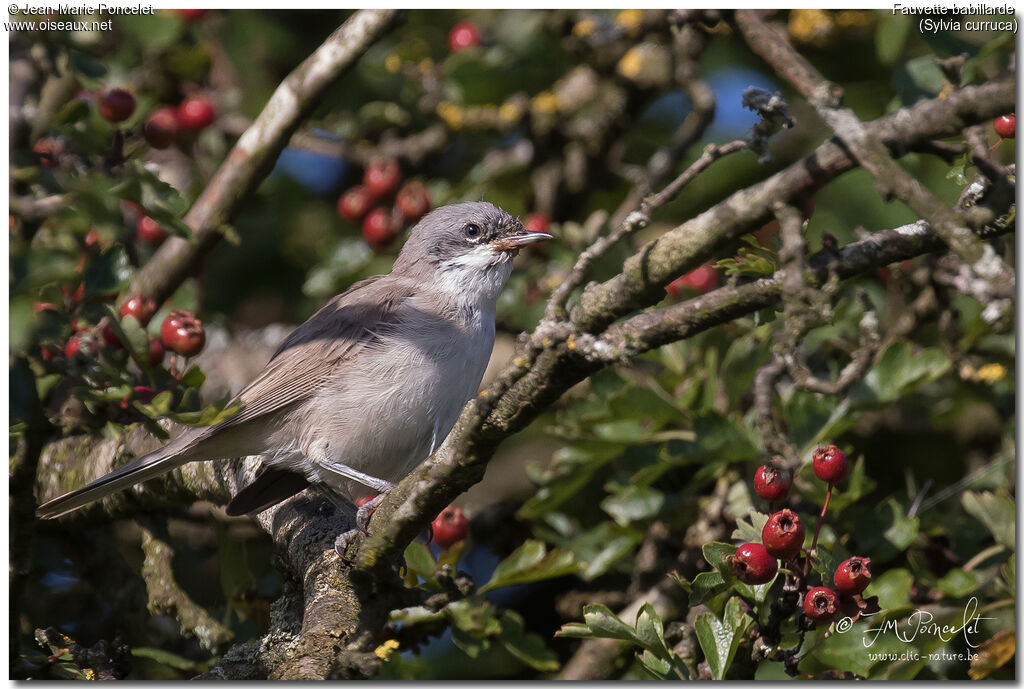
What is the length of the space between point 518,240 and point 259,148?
1363mm

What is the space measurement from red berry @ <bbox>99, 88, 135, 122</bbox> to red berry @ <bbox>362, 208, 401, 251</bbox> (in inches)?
64.0

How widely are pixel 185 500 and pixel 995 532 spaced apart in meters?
3.42

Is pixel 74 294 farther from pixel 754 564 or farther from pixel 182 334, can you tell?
pixel 754 564

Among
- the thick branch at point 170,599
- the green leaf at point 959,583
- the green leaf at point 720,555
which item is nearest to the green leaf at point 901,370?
the green leaf at point 959,583

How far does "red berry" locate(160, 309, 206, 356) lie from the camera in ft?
12.8

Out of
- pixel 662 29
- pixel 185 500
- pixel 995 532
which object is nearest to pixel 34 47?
pixel 185 500

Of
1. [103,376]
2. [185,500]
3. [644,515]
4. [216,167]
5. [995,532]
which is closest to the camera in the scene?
[103,376]

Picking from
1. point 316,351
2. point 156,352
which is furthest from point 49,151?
point 316,351

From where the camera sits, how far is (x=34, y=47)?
10.9 feet

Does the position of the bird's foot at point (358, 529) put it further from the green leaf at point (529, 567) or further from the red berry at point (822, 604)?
the red berry at point (822, 604)

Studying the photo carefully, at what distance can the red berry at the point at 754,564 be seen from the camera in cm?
289

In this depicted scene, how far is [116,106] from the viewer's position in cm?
386

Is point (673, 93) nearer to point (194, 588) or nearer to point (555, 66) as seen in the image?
point (555, 66)

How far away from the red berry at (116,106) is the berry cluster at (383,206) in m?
1.64
